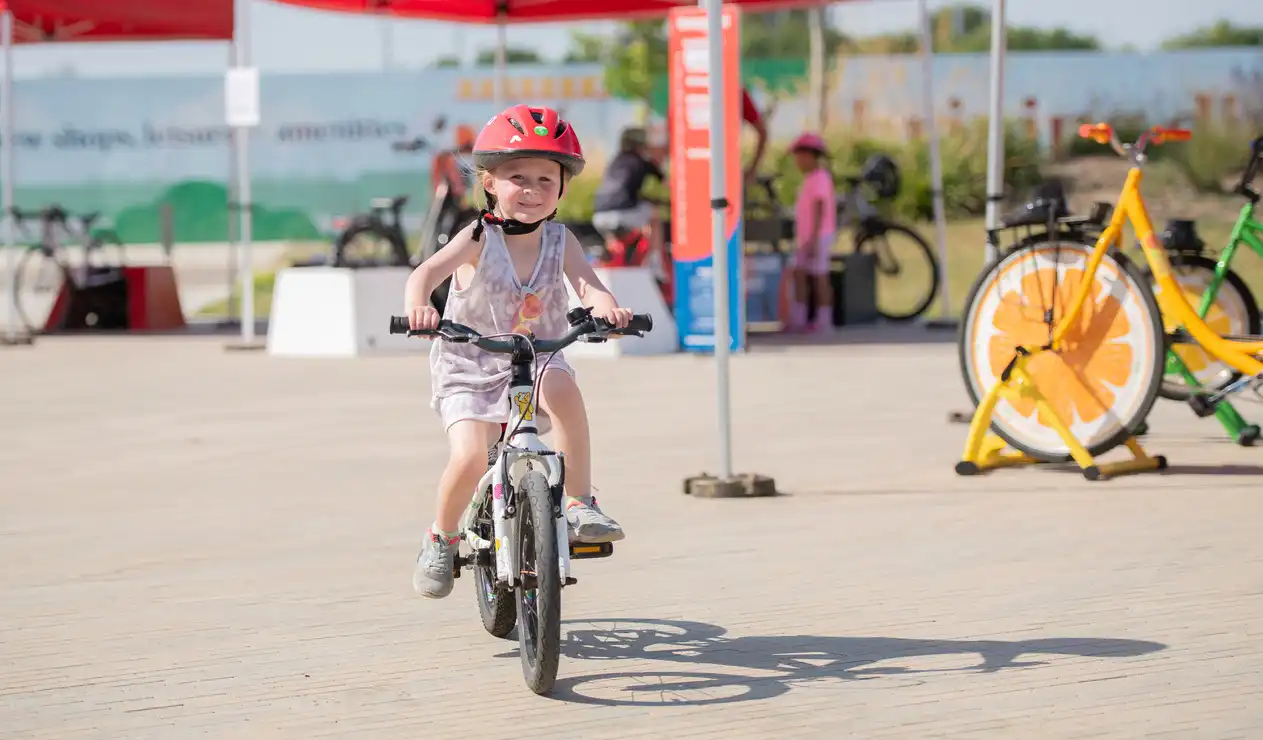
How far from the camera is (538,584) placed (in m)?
4.96

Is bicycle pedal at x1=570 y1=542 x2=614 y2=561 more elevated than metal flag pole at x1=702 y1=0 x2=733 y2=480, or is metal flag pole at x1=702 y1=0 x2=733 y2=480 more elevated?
metal flag pole at x1=702 y1=0 x2=733 y2=480

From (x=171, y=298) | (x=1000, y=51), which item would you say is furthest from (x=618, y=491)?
(x=171, y=298)

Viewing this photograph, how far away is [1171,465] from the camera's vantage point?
9.41m

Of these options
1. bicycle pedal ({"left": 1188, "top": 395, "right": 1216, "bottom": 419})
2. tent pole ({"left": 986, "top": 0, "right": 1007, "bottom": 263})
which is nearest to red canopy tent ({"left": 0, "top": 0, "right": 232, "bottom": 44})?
tent pole ({"left": 986, "top": 0, "right": 1007, "bottom": 263})

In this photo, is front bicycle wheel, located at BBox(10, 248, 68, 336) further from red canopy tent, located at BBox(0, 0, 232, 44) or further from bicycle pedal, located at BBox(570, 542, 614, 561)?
bicycle pedal, located at BBox(570, 542, 614, 561)

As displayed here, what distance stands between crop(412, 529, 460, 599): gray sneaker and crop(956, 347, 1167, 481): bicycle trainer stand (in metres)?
3.83

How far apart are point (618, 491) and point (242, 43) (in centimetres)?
981

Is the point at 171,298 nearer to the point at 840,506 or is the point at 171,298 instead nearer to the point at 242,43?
the point at 242,43

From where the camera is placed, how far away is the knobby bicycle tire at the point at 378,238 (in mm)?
19250

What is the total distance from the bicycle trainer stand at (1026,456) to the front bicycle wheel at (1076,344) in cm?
6

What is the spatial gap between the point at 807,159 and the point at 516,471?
45.2ft

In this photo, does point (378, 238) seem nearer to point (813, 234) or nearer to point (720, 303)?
point (813, 234)

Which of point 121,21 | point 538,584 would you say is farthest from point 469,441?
point 121,21

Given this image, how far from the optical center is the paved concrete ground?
503 centimetres
